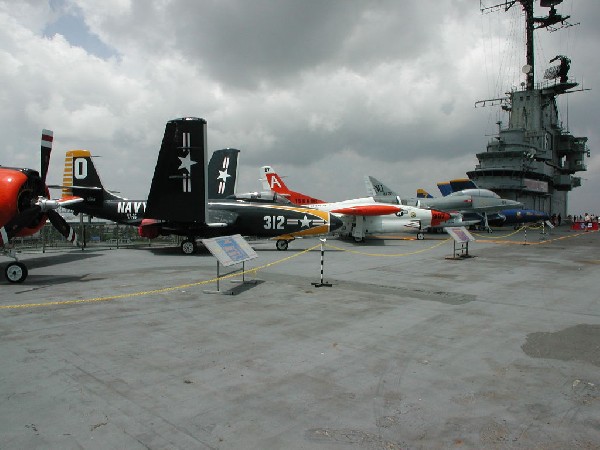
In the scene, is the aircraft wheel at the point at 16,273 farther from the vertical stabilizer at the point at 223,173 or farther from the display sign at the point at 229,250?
the vertical stabilizer at the point at 223,173

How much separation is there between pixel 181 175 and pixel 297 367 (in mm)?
12113

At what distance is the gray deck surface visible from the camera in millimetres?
3299

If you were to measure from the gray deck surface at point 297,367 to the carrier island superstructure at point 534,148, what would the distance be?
162 ft

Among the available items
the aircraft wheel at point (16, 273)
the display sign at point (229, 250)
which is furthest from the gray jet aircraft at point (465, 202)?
the aircraft wheel at point (16, 273)

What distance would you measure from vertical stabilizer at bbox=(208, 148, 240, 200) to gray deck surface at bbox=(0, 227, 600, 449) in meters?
18.6

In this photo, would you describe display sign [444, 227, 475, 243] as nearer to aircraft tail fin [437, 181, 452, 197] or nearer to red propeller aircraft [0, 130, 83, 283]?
red propeller aircraft [0, 130, 83, 283]

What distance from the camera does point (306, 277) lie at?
450 inches

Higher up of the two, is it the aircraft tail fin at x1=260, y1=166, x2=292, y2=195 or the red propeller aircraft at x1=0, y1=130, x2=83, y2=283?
the aircraft tail fin at x1=260, y1=166, x2=292, y2=195

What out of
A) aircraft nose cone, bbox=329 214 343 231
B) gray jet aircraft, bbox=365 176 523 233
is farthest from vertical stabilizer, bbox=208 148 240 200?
gray jet aircraft, bbox=365 176 523 233

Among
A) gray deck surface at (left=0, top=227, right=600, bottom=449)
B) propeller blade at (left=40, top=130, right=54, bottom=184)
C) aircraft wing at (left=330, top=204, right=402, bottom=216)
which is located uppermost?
propeller blade at (left=40, top=130, right=54, bottom=184)

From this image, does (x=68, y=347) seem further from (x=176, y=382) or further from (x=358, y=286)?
(x=358, y=286)

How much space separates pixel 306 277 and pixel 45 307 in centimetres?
648

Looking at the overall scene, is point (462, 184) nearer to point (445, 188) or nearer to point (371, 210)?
point (445, 188)

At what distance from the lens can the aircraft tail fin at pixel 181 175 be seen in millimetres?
14938
